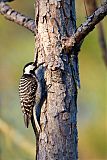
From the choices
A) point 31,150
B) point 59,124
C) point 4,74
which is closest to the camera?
point 59,124

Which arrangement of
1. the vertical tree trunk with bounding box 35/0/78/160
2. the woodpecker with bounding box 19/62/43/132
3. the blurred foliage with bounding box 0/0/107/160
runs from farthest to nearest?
the blurred foliage with bounding box 0/0/107/160 < the woodpecker with bounding box 19/62/43/132 < the vertical tree trunk with bounding box 35/0/78/160

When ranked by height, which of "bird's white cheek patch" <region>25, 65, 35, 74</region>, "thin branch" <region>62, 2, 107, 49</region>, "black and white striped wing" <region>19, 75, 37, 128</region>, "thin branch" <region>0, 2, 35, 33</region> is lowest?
"black and white striped wing" <region>19, 75, 37, 128</region>

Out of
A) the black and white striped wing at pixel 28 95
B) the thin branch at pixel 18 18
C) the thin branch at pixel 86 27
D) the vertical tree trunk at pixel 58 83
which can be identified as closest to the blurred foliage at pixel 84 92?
the thin branch at pixel 18 18

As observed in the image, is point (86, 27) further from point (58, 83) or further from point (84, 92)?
point (84, 92)

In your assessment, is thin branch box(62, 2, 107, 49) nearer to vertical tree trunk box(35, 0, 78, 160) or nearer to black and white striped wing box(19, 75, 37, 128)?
vertical tree trunk box(35, 0, 78, 160)

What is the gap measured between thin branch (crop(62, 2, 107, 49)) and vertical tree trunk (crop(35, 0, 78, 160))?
61mm

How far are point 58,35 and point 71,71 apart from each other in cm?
18

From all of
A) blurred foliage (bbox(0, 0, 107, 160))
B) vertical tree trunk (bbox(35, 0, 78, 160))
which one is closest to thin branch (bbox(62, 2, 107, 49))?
vertical tree trunk (bbox(35, 0, 78, 160))

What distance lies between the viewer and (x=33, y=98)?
3.10m

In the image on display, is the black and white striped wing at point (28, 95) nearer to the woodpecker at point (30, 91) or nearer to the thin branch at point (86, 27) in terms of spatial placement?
the woodpecker at point (30, 91)

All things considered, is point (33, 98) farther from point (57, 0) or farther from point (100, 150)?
point (100, 150)

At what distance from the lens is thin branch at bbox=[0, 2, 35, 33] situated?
10.4 feet

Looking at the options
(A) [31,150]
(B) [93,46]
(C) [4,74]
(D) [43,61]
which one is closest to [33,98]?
(D) [43,61]

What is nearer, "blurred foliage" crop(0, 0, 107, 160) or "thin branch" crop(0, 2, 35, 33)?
"thin branch" crop(0, 2, 35, 33)
